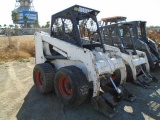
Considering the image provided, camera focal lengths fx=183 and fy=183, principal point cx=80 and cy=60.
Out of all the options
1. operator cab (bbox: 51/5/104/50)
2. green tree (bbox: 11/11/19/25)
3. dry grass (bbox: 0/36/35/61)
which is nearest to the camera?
operator cab (bbox: 51/5/104/50)

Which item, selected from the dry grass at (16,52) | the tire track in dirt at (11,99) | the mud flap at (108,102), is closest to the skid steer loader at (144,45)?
the mud flap at (108,102)

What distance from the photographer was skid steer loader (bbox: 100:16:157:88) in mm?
6453

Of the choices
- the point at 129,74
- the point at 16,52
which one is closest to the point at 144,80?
the point at 129,74

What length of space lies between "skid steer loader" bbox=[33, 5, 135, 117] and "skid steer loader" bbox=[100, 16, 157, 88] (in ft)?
3.23

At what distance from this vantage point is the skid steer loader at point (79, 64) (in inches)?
173

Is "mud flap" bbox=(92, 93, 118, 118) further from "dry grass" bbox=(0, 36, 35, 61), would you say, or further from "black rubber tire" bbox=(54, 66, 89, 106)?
"dry grass" bbox=(0, 36, 35, 61)

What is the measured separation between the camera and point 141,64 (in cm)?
726

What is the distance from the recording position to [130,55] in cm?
646

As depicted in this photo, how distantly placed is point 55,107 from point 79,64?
130cm

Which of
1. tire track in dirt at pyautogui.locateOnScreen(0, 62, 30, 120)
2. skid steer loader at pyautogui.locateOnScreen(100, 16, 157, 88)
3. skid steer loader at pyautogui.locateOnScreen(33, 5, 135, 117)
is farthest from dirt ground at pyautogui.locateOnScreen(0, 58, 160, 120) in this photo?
skid steer loader at pyautogui.locateOnScreen(100, 16, 157, 88)

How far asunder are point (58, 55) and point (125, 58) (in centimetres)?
249

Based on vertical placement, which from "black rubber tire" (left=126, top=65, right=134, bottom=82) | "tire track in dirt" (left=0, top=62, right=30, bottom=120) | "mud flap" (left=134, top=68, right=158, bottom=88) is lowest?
"tire track in dirt" (left=0, top=62, right=30, bottom=120)

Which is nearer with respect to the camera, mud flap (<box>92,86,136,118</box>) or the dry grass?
mud flap (<box>92,86,136,118</box>)

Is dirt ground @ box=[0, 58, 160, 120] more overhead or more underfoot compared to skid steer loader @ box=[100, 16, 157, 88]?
more underfoot
